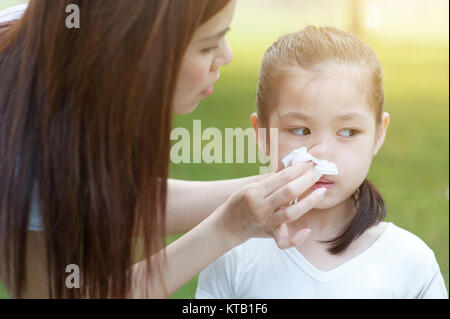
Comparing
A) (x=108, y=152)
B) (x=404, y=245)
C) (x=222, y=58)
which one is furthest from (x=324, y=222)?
(x=108, y=152)

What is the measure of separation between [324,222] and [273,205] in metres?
0.32

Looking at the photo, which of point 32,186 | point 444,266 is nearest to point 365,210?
point 32,186

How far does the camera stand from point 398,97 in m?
3.70

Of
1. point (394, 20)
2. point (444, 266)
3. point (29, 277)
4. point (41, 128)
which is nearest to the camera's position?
point (41, 128)

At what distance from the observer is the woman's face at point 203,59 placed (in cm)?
137

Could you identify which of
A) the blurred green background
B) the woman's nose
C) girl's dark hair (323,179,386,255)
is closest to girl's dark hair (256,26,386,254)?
girl's dark hair (323,179,386,255)

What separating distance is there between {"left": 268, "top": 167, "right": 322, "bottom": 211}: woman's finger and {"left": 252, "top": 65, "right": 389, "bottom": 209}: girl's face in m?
0.13

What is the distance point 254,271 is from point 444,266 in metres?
1.31

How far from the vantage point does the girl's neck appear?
1615mm

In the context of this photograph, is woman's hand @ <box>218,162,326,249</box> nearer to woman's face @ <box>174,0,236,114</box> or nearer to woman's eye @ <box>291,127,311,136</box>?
woman's eye @ <box>291,127,311,136</box>

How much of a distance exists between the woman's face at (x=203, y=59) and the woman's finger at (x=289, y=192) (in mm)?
304

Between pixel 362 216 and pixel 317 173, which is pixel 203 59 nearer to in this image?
pixel 317 173

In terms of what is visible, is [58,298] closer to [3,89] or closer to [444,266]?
[3,89]

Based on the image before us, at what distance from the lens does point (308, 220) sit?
1621mm
